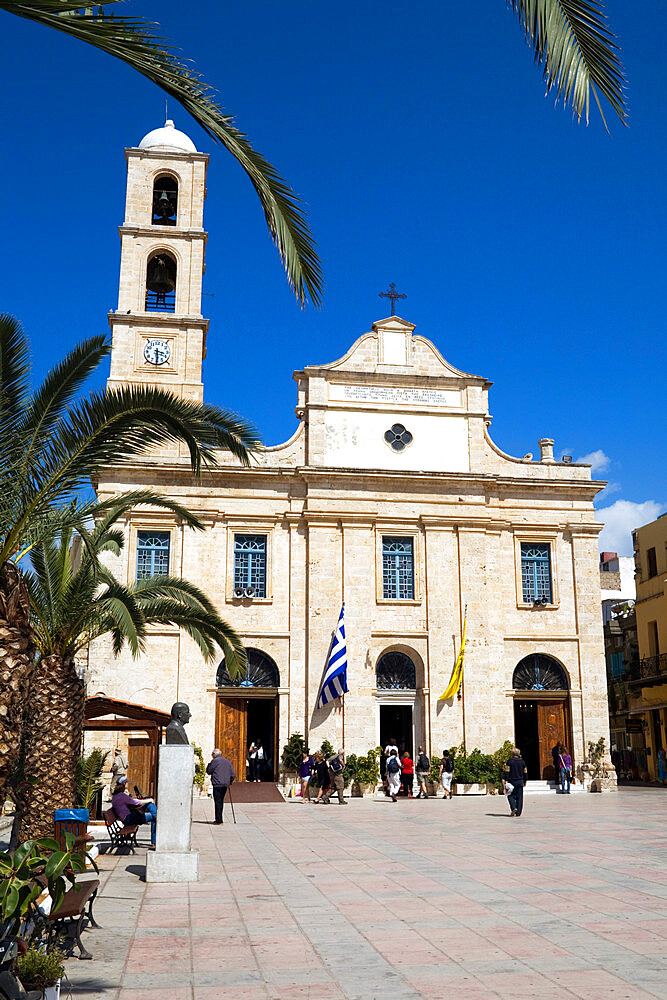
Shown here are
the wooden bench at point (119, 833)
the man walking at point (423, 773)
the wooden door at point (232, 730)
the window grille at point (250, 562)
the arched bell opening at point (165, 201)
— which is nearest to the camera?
the wooden bench at point (119, 833)

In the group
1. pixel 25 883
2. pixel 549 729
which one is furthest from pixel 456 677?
pixel 25 883

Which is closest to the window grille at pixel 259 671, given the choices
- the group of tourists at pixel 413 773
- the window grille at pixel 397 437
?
the group of tourists at pixel 413 773

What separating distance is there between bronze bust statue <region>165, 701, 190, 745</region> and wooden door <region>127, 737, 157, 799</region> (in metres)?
13.6

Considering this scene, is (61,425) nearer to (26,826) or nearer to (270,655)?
(26,826)

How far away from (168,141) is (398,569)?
51.8ft

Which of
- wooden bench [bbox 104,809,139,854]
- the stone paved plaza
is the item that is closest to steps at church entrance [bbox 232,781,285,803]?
the stone paved plaza

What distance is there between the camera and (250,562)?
29344mm

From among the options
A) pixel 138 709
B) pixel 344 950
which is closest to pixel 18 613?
pixel 344 950

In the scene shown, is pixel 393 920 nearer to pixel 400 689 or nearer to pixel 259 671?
pixel 259 671

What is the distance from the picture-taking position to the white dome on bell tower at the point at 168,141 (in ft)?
105

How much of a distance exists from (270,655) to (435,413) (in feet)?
29.7

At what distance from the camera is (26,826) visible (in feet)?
43.6

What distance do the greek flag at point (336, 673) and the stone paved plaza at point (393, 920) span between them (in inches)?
418

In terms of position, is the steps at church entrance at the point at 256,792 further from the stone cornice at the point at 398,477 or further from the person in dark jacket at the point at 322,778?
the stone cornice at the point at 398,477
